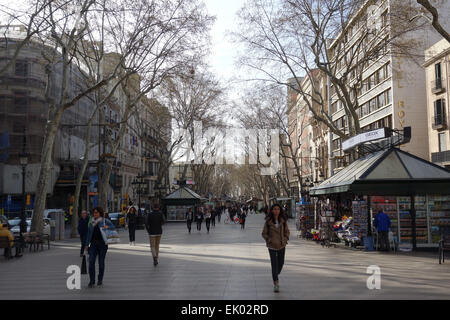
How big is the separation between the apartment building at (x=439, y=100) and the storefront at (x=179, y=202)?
2150 centimetres

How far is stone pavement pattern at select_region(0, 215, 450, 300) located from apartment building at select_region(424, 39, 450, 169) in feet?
82.3

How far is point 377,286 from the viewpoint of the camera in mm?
9195

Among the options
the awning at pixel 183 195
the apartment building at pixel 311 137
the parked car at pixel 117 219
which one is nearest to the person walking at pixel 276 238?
the parked car at pixel 117 219

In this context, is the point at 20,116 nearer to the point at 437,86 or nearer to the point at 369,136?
the point at 369,136

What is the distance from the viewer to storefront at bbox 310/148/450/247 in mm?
16375

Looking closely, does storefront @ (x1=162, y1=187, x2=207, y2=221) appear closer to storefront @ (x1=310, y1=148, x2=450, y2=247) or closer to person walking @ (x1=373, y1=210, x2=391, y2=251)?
storefront @ (x1=310, y1=148, x2=450, y2=247)

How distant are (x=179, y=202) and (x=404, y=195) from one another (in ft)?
91.7

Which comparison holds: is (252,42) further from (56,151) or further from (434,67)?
(56,151)

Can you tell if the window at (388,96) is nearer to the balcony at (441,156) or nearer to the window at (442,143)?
the window at (442,143)

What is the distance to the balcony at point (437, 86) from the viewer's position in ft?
121

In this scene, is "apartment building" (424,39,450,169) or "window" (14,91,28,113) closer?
"apartment building" (424,39,450,169)

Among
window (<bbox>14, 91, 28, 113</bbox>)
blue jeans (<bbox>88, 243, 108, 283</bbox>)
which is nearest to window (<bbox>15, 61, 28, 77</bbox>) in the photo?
window (<bbox>14, 91, 28, 113</bbox>)
